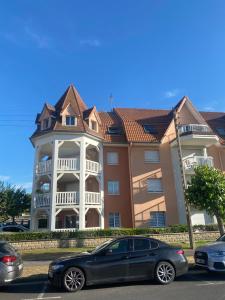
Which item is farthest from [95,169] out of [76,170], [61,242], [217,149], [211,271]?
[211,271]

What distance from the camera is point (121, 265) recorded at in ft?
30.9

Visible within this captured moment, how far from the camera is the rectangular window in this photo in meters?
27.8

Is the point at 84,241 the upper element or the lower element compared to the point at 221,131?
lower

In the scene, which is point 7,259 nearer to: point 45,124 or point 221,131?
point 45,124

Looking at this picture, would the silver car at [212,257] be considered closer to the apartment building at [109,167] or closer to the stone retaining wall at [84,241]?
the stone retaining wall at [84,241]

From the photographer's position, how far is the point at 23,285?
10281 millimetres

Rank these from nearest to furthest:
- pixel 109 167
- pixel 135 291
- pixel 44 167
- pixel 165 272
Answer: pixel 135 291 → pixel 165 272 → pixel 44 167 → pixel 109 167

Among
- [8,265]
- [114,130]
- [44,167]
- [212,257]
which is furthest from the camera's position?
[114,130]

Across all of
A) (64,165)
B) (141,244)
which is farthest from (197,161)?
(141,244)

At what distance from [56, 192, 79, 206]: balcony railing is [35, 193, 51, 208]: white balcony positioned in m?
0.95

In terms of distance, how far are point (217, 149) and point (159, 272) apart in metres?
23.2

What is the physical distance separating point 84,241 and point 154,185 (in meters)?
9.36

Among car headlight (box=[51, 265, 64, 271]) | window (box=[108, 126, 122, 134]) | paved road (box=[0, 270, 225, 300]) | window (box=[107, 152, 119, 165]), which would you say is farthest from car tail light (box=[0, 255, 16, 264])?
window (box=[108, 126, 122, 134])

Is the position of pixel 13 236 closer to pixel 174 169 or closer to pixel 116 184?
pixel 116 184
